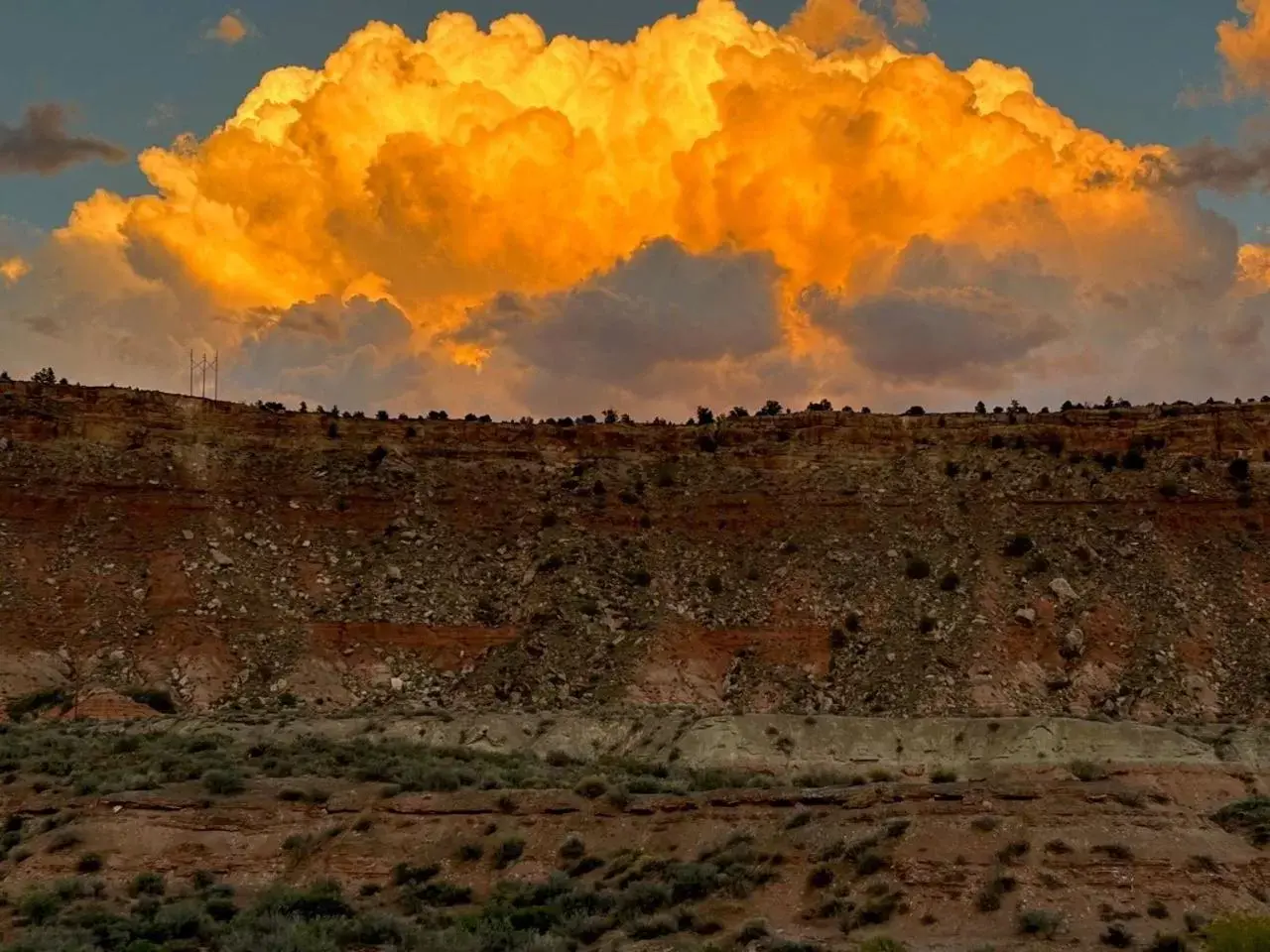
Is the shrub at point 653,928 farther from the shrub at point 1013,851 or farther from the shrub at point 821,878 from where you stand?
the shrub at point 1013,851

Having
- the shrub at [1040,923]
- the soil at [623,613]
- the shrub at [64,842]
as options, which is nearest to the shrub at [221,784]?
the soil at [623,613]

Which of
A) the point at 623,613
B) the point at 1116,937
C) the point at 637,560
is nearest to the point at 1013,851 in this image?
the point at 1116,937

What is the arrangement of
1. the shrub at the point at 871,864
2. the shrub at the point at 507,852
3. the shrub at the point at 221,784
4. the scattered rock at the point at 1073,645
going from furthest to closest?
the scattered rock at the point at 1073,645 → the shrub at the point at 221,784 → the shrub at the point at 507,852 → the shrub at the point at 871,864

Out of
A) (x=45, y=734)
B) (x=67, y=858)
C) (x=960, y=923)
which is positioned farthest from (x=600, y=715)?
(x=960, y=923)

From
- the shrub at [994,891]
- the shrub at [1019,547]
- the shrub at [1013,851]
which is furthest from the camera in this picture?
the shrub at [1019,547]

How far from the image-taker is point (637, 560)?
173 feet

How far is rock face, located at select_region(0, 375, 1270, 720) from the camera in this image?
148ft

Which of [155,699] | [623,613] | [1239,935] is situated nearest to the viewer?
[1239,935]

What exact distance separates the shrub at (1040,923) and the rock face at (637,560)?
25265 millimetres

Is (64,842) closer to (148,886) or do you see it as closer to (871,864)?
(148,886)

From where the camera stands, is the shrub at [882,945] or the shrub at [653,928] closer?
the shrub at [882,945]

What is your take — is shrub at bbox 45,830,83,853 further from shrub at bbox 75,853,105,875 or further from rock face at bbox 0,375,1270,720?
rock face at bbox 0,375,1270,720

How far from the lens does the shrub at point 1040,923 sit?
56.7 ft

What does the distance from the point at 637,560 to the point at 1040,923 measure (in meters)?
35.9
